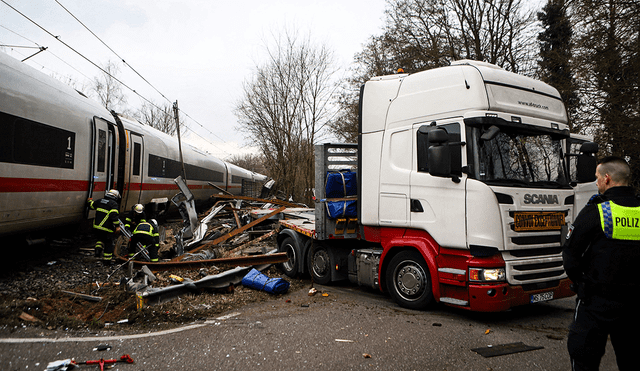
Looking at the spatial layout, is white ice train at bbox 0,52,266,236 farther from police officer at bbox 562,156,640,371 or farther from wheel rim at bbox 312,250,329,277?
police officer at bbox 562,156,640,371

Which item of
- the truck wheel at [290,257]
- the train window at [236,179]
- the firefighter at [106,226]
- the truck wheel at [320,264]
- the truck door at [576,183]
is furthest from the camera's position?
the train window at [236,179]

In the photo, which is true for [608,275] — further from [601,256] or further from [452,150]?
[452,150]

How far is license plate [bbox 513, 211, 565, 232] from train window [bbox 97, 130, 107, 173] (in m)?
9.41

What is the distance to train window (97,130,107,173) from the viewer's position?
33.0ft

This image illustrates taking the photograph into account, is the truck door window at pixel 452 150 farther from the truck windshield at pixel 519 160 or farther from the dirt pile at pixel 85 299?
the dirt pile at pixel 85 299

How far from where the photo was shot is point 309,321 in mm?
5082

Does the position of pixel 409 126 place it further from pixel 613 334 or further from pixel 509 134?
pixel 613 334

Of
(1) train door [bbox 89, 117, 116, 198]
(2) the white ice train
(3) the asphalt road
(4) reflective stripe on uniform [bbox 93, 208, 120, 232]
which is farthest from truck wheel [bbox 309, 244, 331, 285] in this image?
(1) train door [bbox 89, 117, 116, 198]

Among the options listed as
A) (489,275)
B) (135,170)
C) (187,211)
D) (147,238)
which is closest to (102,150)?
(135,170)

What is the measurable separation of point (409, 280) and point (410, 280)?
0.02m

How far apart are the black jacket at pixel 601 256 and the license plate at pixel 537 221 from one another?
181cm

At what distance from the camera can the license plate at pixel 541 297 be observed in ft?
16.0

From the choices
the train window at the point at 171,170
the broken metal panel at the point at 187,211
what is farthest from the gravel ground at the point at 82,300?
the train window at the point at 171,170

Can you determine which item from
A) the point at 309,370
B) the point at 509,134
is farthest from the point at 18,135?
the point at 509,134
